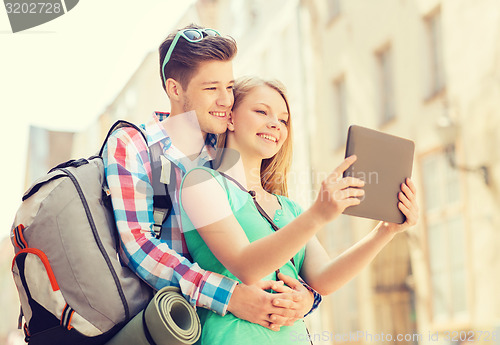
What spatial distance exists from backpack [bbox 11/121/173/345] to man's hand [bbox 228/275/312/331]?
0.27m

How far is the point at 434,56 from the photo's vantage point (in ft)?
30.6

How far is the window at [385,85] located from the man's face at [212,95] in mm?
8357

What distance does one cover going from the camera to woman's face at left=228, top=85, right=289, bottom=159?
2186 mm

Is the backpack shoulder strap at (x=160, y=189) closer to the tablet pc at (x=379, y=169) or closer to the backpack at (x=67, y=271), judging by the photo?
the backpack at (x=67, y=271)

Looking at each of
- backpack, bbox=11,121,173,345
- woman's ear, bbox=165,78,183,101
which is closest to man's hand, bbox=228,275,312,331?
backpack, bbox=11,121,173,345

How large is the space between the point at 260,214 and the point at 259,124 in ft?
1.01

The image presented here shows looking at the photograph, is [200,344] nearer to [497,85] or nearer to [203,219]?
[203,219]

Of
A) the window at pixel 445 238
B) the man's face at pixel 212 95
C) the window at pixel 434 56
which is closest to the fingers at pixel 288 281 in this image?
the man's face at pixel 212 95

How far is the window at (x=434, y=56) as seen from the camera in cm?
914

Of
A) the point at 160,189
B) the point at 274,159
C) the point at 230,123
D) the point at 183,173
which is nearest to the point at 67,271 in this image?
the point at 160,189

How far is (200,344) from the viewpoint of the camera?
192 cm

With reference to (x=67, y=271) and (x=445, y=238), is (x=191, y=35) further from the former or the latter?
(x=445, y=238)

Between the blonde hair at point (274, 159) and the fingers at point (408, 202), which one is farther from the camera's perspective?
the blonde hair at point (274, 159)

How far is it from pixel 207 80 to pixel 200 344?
864mm
